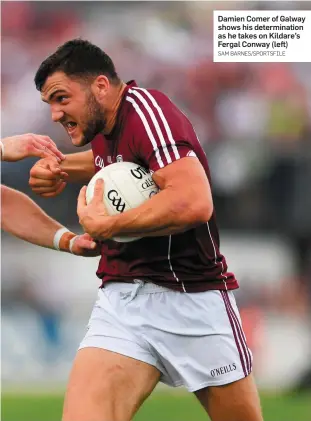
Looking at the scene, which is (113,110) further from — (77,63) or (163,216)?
(163,216)

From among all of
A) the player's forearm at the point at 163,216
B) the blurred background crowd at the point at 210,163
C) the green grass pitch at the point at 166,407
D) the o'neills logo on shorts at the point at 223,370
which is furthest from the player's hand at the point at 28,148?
the blurred background crowd at the point at 210,163

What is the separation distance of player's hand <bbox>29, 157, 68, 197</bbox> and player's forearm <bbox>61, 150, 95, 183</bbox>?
27cm

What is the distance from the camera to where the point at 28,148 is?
4.34 metres

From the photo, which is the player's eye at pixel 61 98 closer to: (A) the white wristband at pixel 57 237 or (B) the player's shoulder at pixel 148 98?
(B) the player's shoulder at pixel 148 98

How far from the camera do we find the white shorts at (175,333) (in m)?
3.77

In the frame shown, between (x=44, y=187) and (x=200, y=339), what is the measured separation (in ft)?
3.53

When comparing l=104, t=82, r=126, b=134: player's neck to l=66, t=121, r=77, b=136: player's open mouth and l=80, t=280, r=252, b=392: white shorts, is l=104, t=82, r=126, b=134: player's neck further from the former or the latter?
l=80, t=280, r=252, b=392: white shorts

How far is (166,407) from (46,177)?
3805 mm

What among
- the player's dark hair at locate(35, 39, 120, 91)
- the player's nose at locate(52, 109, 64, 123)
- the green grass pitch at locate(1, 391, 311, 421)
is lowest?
the green grass pitch at locate(1, 391, 311, 421)
